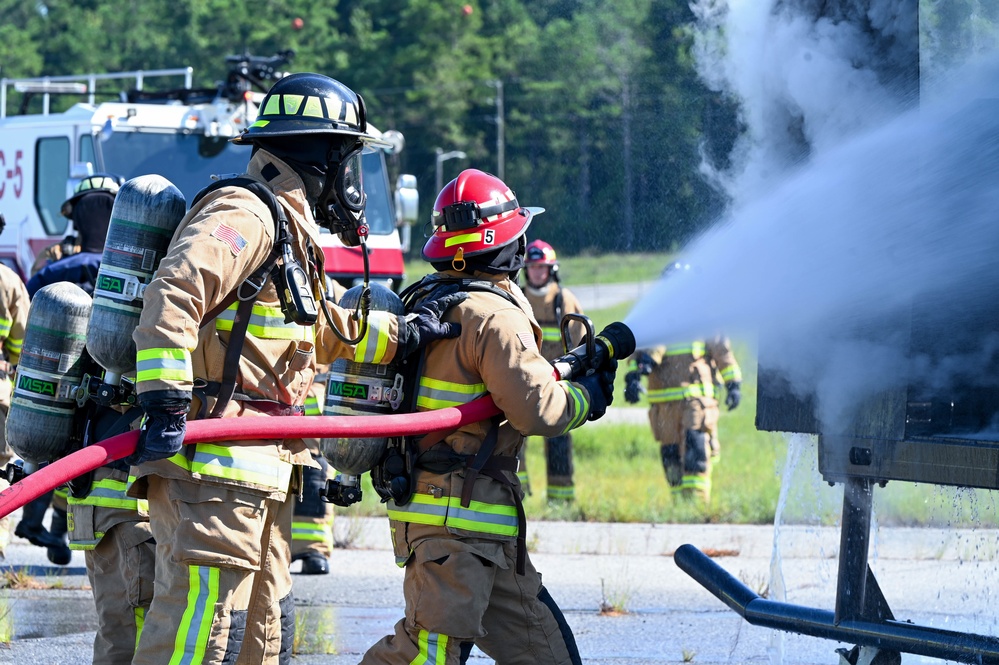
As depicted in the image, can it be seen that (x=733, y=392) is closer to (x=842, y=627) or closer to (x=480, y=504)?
(x=842, y=627)

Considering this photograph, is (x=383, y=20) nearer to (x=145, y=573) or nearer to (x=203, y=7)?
(x=203, y=7)

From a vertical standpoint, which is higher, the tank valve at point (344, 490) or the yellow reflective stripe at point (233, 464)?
the yellow reflective stripe at point (233, 464)

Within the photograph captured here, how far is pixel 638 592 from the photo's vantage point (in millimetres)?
6496

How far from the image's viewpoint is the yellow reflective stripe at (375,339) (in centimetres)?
367

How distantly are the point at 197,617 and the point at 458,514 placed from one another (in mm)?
767

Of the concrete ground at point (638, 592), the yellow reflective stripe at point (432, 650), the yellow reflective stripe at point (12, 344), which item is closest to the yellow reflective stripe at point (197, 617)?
the yellow reflective stripe at point (432, 650)

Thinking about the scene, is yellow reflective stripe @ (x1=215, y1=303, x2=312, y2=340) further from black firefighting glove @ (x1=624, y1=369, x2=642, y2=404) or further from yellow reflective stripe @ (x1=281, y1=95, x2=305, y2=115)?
black firefighting glove @ (x1=624, y1=369, x2=642, y2=404)

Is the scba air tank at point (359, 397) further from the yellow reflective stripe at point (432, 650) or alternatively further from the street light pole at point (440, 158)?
the street light pole at point (440, 158)

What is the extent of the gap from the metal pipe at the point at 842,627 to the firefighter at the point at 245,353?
1275 mm

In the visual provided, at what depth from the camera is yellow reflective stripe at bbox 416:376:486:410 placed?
381 centimetres

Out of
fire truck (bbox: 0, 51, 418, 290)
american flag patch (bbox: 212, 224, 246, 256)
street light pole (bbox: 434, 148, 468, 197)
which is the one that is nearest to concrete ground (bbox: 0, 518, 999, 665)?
american flag patch (bbox: 212, 224, 246, 256)

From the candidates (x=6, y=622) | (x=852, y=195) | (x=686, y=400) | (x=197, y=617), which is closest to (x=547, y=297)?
(x=686, y=400)

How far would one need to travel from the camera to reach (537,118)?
42250 mm

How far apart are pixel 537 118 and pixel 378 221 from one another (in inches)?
1284
